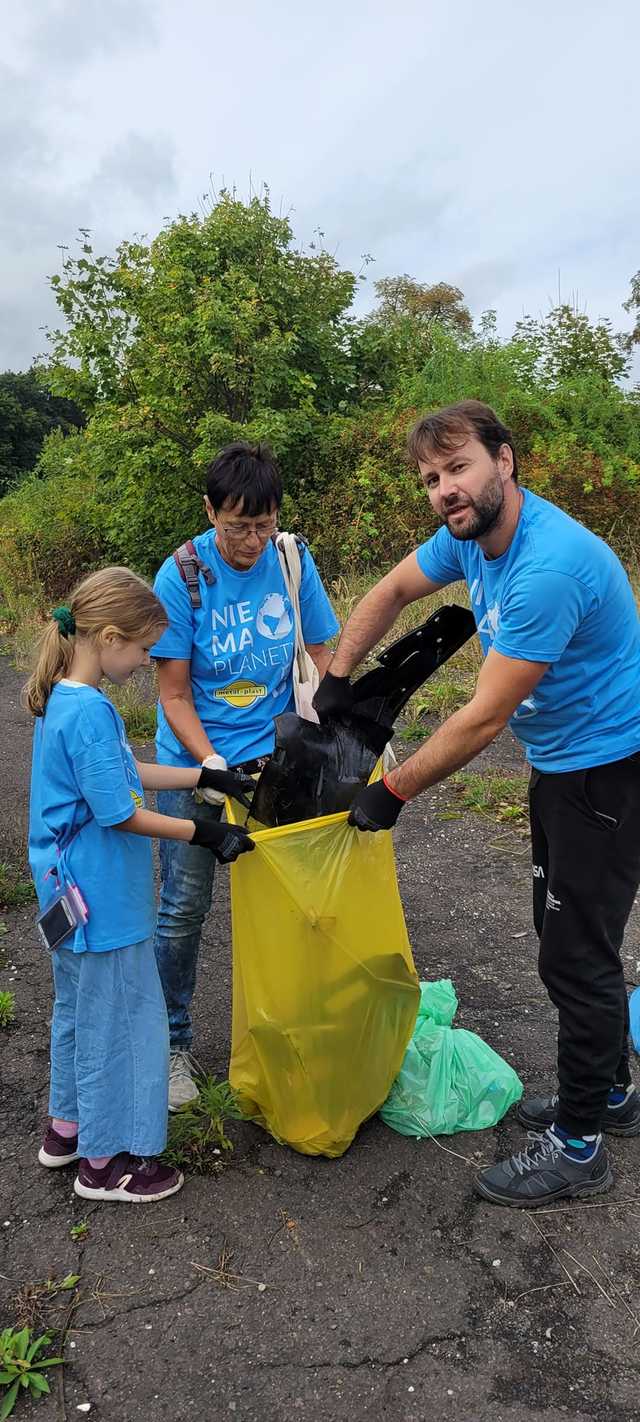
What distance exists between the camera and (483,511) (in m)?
1.94

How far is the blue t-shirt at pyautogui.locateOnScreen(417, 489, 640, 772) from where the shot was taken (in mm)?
1844

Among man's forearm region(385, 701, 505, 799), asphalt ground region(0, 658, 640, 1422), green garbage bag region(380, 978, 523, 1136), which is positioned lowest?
asphalt ground region(0, 658, 640, 1422)

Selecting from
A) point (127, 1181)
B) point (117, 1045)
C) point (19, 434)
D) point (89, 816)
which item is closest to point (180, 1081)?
point (127, 1181)

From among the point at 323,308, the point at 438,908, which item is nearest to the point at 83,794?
the point at 438,908

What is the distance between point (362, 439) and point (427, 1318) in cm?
953

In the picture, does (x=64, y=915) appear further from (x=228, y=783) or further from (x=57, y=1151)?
(x=57, y=1151)

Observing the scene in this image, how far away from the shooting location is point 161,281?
1034cm

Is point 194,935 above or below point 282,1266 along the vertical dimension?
above

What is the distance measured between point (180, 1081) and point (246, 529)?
150 cm

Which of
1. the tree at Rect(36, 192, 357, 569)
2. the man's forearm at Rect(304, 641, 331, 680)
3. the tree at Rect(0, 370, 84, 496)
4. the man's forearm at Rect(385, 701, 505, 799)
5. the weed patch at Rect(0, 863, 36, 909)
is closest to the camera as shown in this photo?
the man's forearm at Rect(385, 701, 505, 799)

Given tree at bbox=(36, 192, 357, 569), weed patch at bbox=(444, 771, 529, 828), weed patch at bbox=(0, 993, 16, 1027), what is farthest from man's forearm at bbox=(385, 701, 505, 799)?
tree at bbox=(36, 192, 357, 569)

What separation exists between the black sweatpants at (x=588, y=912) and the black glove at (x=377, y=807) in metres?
0.36

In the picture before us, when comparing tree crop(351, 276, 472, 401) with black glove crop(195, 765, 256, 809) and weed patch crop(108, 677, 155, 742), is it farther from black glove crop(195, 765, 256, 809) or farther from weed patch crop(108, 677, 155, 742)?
black glove crop(195, 765, 256, 809)

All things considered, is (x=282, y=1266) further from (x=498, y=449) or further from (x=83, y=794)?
(x=498, y=449)
